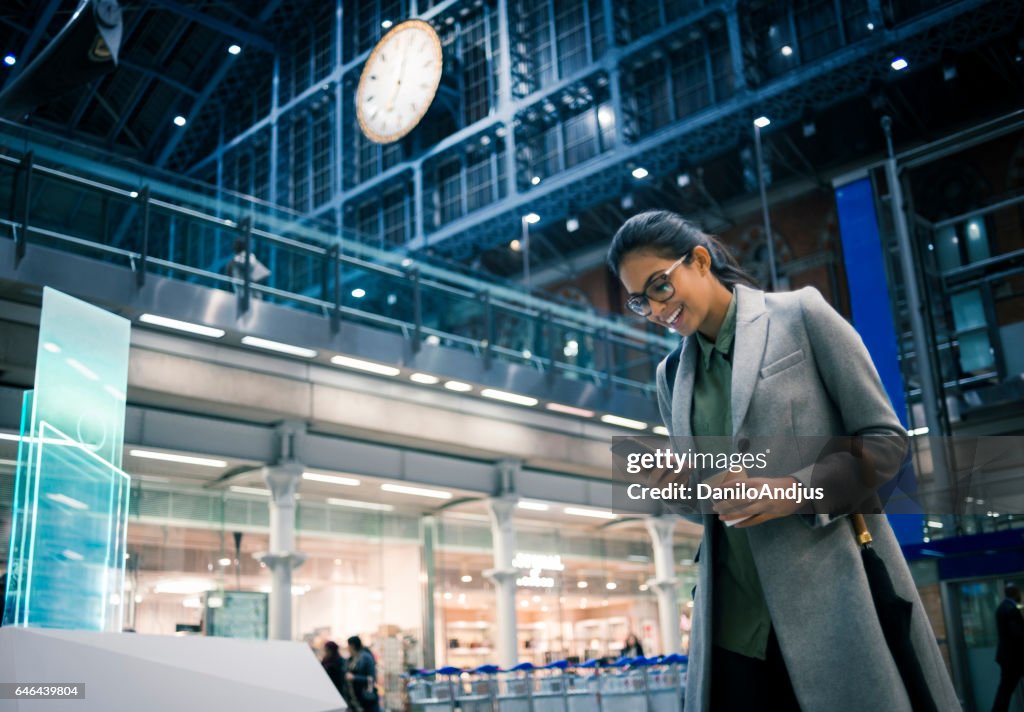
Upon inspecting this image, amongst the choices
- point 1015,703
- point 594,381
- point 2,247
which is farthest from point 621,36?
point 1015,703

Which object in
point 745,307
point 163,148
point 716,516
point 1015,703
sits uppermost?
point 163,148

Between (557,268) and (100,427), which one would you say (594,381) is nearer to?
(100,427)

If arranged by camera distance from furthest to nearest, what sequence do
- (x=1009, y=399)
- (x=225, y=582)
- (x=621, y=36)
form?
(x=621, y=36)
(x=225, y=582)
(x=1009, y=399)

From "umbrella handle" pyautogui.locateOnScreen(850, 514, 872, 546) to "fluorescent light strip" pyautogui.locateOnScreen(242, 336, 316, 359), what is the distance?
12.0m

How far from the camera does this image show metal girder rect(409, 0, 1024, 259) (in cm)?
1998

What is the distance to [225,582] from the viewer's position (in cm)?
1521

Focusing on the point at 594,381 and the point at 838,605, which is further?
the point at 594,381

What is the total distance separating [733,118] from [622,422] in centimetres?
862

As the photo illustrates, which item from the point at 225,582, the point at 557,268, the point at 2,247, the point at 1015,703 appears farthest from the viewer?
the point at 557,268

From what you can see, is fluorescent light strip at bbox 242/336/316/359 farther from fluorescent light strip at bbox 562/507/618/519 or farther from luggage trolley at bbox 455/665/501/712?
A: fluorescent light strip at bbox 562/507/618/519

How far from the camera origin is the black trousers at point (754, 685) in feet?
5.15

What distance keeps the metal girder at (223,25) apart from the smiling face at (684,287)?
3040cm

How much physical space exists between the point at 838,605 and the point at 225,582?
1494cm

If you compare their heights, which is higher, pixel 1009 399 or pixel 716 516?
pixel 1009 399
